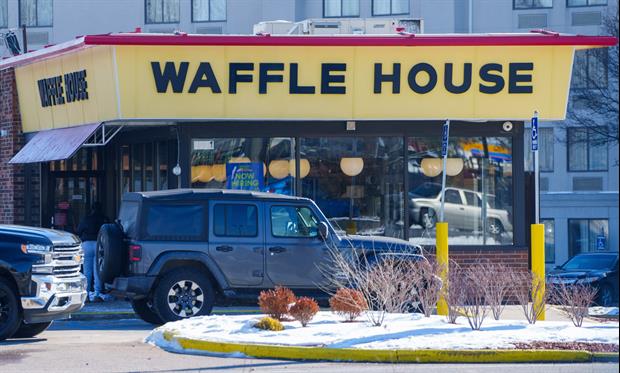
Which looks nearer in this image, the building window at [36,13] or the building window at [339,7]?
the building window at [339,7]

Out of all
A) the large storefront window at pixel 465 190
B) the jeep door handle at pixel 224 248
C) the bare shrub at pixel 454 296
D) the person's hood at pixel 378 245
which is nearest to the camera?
the bare shrub at pixel 454 296

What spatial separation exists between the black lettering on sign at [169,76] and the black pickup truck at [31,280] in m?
7.08

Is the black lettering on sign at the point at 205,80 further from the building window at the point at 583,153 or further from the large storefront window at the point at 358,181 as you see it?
the building window at the point at 583,153

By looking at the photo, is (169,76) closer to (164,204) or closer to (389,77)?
(389,77)

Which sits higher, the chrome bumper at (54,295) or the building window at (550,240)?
the chrome bumper at (54,295)

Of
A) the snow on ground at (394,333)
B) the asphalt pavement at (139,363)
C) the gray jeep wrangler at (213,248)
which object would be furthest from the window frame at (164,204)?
the asphalt pavement at (139,363)

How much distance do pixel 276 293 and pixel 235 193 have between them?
9.61 feet

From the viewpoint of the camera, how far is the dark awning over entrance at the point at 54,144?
74.7 feet

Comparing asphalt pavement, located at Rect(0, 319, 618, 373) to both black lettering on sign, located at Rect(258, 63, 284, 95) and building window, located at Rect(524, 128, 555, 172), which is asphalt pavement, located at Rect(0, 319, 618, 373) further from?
building window, located at Rect(524, 128, 555, 172)

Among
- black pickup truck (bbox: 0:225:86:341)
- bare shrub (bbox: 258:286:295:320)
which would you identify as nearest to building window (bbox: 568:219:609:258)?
bare shrub (bbox: 258:286:295:320)

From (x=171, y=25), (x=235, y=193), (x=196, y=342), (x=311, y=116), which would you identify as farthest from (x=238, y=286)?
(x=171, y=25)

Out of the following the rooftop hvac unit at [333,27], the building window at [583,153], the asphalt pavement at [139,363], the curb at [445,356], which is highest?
the rooftop hvac unit at [333,27]

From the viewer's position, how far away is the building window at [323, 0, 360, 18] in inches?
1656

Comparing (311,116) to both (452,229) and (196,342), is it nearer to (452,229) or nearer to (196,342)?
(452,229)
